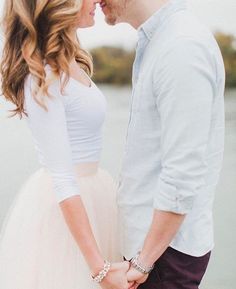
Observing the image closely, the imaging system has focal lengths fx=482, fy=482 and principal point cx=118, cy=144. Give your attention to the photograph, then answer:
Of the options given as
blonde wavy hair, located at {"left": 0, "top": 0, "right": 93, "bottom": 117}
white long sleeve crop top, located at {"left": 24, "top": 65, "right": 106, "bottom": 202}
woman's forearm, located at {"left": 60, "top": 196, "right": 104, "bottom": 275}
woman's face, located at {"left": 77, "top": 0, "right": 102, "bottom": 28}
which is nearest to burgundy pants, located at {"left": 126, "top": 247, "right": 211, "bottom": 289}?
woman's forearm, located at {"left": 60, "top": 196, "right": 104, "bottom": 275}

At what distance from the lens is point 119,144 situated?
2.18 m

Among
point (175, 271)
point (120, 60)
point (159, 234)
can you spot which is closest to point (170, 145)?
point (159, 234)

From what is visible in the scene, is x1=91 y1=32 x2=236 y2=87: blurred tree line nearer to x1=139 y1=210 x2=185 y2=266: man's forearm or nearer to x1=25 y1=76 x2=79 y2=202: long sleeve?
x1=25 y1=76 x2=79 y2=202: long sleeve

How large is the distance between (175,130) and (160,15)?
9.2 inches

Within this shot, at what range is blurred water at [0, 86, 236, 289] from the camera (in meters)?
2.13

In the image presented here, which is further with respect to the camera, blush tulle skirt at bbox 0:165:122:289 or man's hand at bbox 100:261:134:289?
blush tulle skirt at bbox 0:165:122:289

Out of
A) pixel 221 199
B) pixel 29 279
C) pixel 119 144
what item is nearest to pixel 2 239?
pixel 29 279

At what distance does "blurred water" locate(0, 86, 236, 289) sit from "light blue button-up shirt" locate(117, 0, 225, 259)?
112 centimetres

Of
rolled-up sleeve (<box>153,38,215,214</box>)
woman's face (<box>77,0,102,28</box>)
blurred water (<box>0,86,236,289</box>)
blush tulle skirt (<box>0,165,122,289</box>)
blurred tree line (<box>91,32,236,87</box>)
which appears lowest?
blurred water (<box>0,86,236,289</box>)

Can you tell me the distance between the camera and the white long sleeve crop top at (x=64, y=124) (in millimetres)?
1001

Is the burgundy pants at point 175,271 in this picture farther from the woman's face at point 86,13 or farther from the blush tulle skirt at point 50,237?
the woman's face at point 86,13

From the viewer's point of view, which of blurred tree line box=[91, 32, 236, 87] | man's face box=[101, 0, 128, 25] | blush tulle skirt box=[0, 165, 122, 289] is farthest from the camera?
blurred tree line box=[91, 32, 236, 87]

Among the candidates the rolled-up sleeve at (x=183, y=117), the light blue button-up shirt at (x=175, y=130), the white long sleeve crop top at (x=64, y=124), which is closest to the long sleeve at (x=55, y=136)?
the white long sleeve crop top at (x=64, y=124)

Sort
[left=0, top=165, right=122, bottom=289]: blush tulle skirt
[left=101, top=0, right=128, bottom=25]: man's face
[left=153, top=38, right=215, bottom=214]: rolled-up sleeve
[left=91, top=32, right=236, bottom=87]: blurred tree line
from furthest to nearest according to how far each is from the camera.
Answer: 1. [left=91, top=32, right=236, bottom=87]: blurred tree line
2. [left=0, top=165, right=122, bottom=289]: blush tulle skirt
3. [left=101, top=0, right=128, bottom=25]: man's face
4. [left=153, top=38, right=215, bottom=214]: rolled-up sleeve
